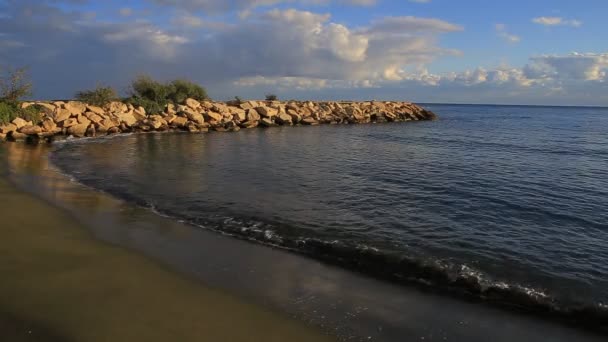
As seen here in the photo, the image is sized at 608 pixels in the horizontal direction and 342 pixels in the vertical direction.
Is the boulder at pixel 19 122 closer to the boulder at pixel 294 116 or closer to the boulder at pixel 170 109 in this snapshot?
the boulder at pixel 170 109

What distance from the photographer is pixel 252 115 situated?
157ft

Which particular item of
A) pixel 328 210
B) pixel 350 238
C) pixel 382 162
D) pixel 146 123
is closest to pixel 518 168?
pixel 382 162

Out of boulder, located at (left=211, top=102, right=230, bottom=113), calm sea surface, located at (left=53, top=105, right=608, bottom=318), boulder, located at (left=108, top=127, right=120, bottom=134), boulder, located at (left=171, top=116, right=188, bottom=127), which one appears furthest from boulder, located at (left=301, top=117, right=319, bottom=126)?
calm sea surface, located at (left=53, top=105, right=608, bottom=318)

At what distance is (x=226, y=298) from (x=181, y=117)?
3779 cm

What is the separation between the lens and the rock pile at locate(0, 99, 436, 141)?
32.8 metres

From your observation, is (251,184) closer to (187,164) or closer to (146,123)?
(187,164)

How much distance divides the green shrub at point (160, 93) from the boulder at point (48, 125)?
10.7m

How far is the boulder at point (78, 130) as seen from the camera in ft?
111

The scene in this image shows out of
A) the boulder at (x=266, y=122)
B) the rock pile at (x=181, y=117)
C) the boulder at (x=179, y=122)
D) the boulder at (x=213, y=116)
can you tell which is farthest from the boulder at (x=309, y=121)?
the boulder at (x=179, y=122)

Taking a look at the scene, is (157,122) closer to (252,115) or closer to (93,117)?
(93,117)

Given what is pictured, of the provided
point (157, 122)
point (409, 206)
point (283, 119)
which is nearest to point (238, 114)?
point (283, 119)

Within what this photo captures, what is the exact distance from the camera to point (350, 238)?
1031 centimetres

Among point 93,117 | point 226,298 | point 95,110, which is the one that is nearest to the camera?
point 226,298

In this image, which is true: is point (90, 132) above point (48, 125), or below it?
below
